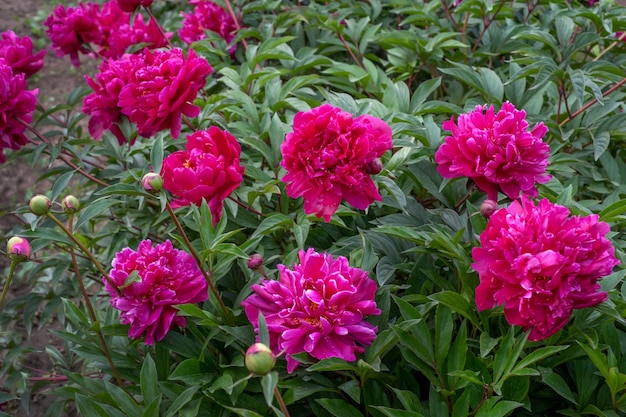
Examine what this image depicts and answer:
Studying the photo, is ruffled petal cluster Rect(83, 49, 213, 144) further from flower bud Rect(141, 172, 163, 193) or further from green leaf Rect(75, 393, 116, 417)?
green leaf Rect(75, 393, 116, 417)

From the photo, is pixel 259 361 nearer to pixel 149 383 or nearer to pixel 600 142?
pixel 149 383

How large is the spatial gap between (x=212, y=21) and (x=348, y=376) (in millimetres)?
1505

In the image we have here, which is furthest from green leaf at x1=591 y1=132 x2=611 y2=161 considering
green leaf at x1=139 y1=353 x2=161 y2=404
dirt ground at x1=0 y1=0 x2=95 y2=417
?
dirt ground at x1=0 y1=0 x2=95 y2=417

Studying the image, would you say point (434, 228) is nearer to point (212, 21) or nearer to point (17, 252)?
point (17, 252)

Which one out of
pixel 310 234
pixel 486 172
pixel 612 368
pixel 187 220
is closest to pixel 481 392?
pixel 612 368

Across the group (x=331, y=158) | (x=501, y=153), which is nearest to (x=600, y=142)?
(x=501, y=153)

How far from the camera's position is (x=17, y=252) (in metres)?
1.11

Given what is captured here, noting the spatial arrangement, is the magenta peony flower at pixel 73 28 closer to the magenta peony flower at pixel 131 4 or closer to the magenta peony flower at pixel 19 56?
the magenta peony flower at pixel 19 56

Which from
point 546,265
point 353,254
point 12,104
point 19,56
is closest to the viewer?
point 546,265

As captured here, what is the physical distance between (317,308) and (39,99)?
135 inches

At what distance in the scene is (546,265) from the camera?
92 centimetres

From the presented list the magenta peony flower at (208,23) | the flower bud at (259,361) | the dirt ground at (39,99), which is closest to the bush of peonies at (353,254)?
the flower bud at (259,361)

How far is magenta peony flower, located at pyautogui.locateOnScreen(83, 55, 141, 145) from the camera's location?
1.52m

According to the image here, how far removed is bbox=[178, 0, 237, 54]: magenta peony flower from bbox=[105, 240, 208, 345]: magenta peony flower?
3.81ft
